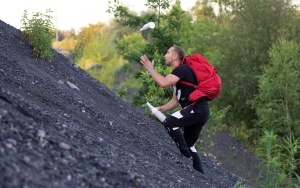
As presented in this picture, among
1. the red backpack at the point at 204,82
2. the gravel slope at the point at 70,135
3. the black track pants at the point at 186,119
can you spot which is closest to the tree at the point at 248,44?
the gravel slope at the point at 70,135

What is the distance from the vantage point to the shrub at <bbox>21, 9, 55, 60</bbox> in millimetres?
9539

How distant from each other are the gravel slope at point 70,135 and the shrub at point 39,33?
0.16 metres

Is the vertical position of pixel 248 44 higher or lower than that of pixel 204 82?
higher

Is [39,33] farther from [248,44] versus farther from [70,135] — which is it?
[248,44]

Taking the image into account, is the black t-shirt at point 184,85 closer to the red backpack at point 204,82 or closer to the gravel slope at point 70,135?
the red backpack at point 204,82

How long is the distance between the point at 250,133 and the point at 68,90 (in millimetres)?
10755

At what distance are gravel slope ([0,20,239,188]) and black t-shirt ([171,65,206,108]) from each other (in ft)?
2.56

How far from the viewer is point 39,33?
9633 mm

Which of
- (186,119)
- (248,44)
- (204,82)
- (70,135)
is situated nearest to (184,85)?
(204,82)

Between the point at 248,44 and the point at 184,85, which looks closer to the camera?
the point at 184,85

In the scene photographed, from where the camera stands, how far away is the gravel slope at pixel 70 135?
14.2 feet

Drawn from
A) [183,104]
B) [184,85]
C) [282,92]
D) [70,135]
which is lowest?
[70,135]

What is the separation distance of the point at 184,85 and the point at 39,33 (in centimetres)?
333

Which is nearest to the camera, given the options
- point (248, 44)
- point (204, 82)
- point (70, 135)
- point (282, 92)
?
point (70, 135)
